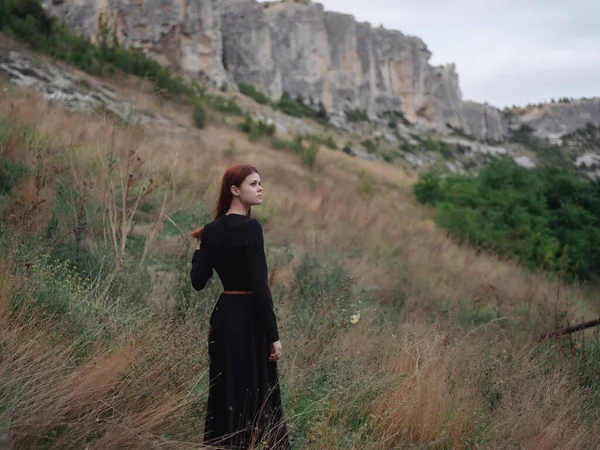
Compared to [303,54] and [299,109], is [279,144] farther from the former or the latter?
[303,54]

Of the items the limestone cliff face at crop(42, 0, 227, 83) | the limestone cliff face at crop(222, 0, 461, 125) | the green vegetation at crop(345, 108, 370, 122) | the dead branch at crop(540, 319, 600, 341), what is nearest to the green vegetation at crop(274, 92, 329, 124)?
the limestone cliff face at crop(222, 0, 461, 125)

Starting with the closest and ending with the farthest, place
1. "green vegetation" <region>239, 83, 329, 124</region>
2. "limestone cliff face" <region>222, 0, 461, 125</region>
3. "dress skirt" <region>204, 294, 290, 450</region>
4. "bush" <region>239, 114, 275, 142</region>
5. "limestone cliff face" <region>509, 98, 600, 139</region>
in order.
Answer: "dress skirt" <region>204, 294, 290, 450</region> < "bush" <region>239, 114, 275, 142</region> < "green vegetation" <region>239, 83, 329, 124</region> < "limestone cliff face" <region>222, 0, 461, 125</region> < "limestone cliff face" <region>509, 98, 600, 139</region>

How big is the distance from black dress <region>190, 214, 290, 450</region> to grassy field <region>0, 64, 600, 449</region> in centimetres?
19

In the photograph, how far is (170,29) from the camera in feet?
124

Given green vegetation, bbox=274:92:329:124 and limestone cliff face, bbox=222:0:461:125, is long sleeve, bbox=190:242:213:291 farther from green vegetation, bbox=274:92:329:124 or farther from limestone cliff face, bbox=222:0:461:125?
limestone cliff face, bbox=222:0:461:125

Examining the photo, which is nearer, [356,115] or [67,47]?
[67,47]

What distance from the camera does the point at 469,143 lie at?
223ft

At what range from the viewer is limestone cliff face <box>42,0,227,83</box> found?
36.9 meters

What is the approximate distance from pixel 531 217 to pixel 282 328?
8.69 meters

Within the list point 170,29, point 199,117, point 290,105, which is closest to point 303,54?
point 290,105

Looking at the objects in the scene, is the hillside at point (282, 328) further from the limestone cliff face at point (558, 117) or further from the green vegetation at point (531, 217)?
the limestone cliff face at point (558, 117)

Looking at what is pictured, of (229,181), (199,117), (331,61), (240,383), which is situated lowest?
(240,383)

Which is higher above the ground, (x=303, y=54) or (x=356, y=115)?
(x=303, y=54)

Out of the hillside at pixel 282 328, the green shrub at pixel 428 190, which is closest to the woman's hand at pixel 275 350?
the hillside at pixel 282 328
